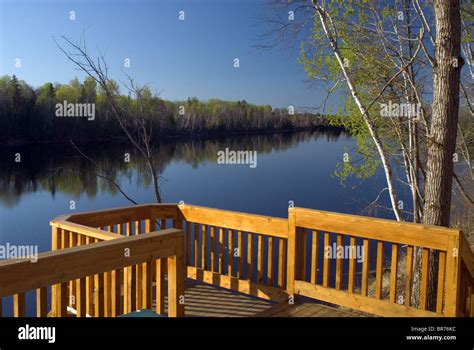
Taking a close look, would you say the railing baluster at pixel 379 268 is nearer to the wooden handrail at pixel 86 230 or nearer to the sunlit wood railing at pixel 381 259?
the sunlit wood railing at pixel 381 259

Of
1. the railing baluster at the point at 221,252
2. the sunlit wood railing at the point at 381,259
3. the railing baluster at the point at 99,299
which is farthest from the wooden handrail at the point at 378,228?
the railing baluster at the point at 99,299

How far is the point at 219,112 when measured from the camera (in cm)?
3406

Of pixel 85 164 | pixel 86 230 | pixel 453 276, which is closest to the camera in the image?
pixel 453 276

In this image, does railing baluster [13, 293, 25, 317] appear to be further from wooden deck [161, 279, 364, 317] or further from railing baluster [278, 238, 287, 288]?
railing baluster [278, 238, 287, 288]

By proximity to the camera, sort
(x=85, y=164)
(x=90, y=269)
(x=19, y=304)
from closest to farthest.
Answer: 1. (x=19, y=304)
2. (x=90, y=269)
3. (x=85, y=164)

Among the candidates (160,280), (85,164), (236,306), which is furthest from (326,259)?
(85,164)

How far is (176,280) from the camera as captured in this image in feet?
11.6

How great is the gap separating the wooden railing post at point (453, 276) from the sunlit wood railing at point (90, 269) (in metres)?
2.02

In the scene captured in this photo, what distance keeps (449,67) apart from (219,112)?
2933 centimetres

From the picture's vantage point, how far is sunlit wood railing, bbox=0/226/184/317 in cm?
255

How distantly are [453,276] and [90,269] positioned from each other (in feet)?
8.67

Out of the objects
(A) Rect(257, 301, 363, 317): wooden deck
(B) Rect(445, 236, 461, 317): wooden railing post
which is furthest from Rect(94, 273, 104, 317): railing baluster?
(B) Rect(445, 236, 461, 317): wooden railing post

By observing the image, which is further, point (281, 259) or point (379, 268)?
point (281, 259)

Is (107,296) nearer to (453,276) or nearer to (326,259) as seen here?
(326,259)
